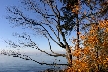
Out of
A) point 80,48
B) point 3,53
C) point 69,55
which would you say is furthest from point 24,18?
point 80,48

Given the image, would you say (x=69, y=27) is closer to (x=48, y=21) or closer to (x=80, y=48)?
(x=48, y=21)

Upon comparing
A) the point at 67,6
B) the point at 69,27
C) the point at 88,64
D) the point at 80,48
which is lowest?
the point at 88,64

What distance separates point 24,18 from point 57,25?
3.39m

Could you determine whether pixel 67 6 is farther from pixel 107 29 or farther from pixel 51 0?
pixel 107 29

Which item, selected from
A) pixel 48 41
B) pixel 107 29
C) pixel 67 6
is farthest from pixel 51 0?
pixel 107 29

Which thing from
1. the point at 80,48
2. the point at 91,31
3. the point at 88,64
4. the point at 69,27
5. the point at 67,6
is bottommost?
the point at 88,64

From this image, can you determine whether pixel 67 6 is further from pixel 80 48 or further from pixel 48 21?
pixel 80 48

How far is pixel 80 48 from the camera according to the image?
64.4 ft

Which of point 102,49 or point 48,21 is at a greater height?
point 48,21

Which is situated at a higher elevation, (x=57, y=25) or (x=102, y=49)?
(x=57, y=25)

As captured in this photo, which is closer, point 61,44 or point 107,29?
point 107,29

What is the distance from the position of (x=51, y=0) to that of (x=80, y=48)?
7017mm

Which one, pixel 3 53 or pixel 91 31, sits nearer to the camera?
pixel 91 31

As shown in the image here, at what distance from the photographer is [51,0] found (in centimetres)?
2458
